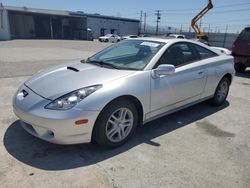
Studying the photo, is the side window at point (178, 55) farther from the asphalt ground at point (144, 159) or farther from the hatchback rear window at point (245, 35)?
the hatchback rear window at point (245, 35)

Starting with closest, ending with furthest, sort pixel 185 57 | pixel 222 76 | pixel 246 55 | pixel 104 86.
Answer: pixel 104 86 → pixel 185 57 → pixel 222 76 → pixel 246 55

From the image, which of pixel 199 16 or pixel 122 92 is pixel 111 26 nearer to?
pixel 199 16

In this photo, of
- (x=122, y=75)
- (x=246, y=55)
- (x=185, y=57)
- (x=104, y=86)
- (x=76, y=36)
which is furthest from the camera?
(x=76, y=36)

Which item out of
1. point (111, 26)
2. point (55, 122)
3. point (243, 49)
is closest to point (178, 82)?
point (55, 122)

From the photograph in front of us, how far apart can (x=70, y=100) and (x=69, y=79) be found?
1.56 feet

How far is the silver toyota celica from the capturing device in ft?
9.14

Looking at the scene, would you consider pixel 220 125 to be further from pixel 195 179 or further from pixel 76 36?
pixel 76 36

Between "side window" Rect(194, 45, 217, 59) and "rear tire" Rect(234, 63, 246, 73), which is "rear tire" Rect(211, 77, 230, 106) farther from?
"rear tire" Rect(234, 63, 246, 73)

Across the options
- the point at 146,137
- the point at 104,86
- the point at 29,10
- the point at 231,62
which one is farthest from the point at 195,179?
the point at 29,10

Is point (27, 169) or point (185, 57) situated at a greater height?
point (185, 57)

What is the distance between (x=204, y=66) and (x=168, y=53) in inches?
37.7

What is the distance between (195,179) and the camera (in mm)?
2656

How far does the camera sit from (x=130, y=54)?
4.02 metres

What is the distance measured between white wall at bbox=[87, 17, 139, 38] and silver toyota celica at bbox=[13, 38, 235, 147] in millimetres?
47451
